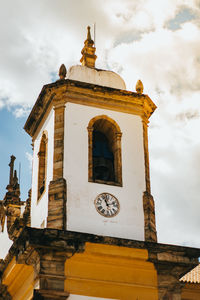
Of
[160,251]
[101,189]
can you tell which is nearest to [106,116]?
[101,189]

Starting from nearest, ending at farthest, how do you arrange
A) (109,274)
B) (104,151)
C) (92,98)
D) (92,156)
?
(109,274), (92,156), (92,98), (104,151)

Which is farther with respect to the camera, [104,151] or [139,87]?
[139,87]

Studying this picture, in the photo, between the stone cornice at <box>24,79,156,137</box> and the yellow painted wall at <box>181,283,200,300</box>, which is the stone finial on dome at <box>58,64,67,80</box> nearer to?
the stone cornice at <box>24,79,156,137</box>

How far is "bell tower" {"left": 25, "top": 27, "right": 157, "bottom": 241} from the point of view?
59.5ft

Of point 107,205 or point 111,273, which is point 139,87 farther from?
point 111,273

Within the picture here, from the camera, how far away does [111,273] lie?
1739cm

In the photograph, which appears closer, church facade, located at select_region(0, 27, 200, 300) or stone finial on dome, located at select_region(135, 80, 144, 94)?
church facade, located at select_region(0, 27, 200, 300)

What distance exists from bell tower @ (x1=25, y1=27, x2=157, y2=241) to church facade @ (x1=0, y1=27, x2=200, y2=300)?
0.09ft

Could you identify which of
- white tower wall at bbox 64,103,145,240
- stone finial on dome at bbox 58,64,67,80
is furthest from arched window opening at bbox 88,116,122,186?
stone finial on dome at bbox 58,64,67,80

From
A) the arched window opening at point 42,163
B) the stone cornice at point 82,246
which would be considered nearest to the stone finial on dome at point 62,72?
the arched window opening at point 42,163

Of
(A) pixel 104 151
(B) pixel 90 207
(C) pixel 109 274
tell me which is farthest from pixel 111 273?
(A) pixel 104 151

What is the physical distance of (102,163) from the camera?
19.4 meters

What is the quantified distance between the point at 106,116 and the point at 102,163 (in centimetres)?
135

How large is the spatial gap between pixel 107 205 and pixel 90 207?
0.51m
